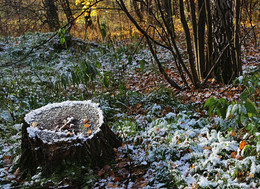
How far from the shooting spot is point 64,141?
273cm

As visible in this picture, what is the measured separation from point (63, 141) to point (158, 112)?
2.05 metres

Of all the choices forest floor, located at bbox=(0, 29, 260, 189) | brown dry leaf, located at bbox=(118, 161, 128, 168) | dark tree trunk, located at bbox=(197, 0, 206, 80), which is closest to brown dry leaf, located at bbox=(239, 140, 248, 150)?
forest floor, located at bbox=(0, 29, 260, 189)

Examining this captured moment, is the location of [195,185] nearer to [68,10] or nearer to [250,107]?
[250,107]

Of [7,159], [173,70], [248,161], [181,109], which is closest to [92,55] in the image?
[173,70]

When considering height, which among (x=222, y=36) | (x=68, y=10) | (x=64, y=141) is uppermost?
(x=68, y=10)

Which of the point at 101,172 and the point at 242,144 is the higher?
the point at 242,144

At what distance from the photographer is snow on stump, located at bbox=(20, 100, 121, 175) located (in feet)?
9.05

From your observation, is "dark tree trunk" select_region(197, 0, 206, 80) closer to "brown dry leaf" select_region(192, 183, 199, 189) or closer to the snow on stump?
the snow on stump

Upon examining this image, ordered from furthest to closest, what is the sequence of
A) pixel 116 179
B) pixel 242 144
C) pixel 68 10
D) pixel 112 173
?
pixel 68 10 < pixel 112 173 < pixel 116 179 < pixel 242 144

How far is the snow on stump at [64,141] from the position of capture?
109 inches

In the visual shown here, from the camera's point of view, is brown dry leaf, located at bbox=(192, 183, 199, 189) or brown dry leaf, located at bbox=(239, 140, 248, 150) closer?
brown dry leaf, located at bbox=(192, 183, 199, 189)

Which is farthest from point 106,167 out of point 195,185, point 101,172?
point 195,185

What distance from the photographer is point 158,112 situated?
423 centimetres

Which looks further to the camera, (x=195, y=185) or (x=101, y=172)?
(x=101, y=172)
